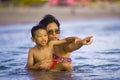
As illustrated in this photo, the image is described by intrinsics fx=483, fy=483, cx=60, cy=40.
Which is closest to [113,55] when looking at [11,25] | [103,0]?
[11,25]

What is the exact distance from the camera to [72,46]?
6.93 metres

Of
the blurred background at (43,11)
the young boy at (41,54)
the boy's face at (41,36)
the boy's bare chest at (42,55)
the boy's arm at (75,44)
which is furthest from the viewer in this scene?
the blurred background at (43,11)

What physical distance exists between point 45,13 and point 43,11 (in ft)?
2.45

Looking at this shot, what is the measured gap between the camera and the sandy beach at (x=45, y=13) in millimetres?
24125

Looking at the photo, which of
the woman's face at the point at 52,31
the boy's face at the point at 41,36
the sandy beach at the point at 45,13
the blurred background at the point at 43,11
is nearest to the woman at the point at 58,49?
the woman's face at the point at 52,31

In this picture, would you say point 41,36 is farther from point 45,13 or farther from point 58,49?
point 45,13

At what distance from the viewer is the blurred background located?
80.6ft

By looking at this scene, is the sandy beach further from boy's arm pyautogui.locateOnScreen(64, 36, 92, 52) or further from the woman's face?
boy's arm pyautogui.locateOnScreen(64, 36, 92, 52)

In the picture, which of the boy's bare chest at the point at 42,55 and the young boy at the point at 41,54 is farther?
the boy's bare chest at the point at 42,55

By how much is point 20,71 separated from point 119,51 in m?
3.19

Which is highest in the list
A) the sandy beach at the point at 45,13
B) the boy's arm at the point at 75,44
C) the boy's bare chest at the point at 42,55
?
the sandy beach at the point at 45,13

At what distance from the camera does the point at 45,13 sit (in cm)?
2648

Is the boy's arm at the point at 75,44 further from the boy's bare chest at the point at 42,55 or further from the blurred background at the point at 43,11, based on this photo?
the blurred background at the point at 43,11

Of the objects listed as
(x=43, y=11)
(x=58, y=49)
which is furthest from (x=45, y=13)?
(x=58, y=49)
